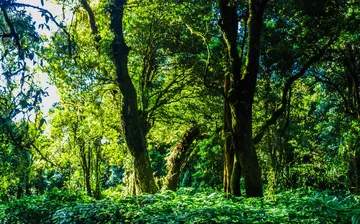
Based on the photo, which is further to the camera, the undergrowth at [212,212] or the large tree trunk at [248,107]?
the large tree trunk at [248,107]

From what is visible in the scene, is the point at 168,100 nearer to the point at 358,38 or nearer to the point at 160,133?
the point at 160,133

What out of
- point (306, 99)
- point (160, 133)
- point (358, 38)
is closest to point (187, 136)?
point (160, 133)

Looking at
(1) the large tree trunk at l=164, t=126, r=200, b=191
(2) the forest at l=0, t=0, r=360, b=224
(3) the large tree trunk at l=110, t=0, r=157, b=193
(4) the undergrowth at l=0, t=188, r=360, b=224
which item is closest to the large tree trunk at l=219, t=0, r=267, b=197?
(2) the forest at l=0, t=0, r=360, b=224

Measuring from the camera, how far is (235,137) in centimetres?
685

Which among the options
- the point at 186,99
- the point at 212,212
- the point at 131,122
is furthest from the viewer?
the point at 186,99

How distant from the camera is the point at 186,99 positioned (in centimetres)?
1459

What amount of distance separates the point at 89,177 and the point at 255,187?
947 cm

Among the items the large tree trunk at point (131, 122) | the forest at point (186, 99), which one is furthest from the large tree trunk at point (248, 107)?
the large tree trunk at point (131, 122)

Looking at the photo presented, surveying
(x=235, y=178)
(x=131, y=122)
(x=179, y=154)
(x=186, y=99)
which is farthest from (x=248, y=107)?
(x=179, y=154)

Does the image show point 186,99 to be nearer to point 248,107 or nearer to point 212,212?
point 248,107

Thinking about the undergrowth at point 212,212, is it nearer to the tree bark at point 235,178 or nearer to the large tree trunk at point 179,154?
the tree bark at point 235,178

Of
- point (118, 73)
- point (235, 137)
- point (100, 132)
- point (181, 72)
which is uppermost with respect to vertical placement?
point (181, 72)

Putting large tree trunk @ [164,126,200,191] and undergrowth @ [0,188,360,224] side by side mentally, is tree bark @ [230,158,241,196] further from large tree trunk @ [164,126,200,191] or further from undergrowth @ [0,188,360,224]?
large tree trunk @ [164,126,200,191]

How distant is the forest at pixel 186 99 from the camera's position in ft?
12.8
